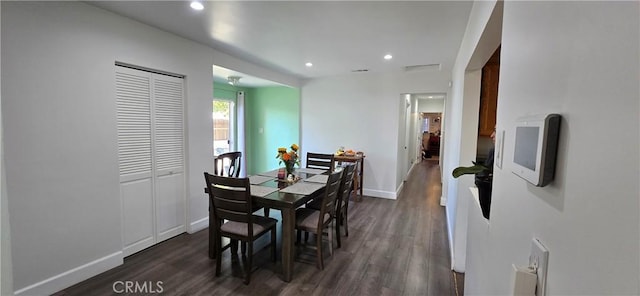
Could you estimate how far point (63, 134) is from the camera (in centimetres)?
217

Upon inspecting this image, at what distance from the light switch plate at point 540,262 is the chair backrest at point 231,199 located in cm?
183

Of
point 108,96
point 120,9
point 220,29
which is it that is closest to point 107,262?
point 108,96

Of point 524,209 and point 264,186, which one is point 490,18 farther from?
point 264,186

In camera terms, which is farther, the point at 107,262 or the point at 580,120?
the point at 107,262

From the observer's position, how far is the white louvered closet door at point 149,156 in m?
2.67

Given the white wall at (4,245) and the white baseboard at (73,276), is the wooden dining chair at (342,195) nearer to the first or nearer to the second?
the white baseboard at (73,276)

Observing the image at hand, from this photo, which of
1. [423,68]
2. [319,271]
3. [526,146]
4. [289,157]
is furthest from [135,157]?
[423,68]

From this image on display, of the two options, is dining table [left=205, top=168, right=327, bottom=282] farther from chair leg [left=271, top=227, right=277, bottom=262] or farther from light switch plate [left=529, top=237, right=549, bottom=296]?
light switch plate [left=529, top=237, right=549, bottom=296]

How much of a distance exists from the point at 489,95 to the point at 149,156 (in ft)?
11.2

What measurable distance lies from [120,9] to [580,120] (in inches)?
122

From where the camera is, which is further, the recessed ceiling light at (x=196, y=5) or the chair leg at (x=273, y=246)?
the chair leg at (x=273, y=246)

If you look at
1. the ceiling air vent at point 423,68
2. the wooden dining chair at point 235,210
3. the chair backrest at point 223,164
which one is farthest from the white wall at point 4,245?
the ceiling air vent at point 423,68

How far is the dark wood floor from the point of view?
2.26 metres

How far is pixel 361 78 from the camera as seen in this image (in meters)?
5.04
